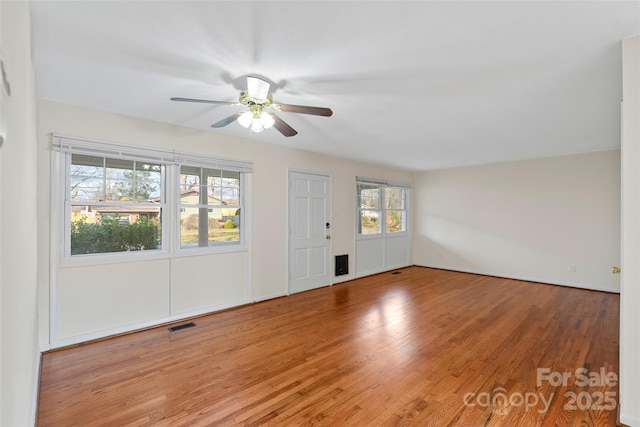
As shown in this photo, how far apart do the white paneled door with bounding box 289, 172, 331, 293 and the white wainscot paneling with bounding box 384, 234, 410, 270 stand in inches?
74.8

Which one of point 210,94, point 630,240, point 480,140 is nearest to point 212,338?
point 210,94

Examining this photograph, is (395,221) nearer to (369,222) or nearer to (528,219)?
(369,222)

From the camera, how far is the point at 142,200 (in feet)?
11.3

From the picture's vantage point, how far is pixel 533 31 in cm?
177

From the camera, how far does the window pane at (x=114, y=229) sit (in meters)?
3.06

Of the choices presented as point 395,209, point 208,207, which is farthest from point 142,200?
point 395,209

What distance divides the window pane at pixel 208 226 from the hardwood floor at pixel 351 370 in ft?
3.23

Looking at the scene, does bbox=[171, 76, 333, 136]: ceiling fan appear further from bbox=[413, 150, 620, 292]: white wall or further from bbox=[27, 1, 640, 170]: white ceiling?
bbox=[413, 150, 620, 292]: white wall

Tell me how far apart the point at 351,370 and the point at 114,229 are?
2.89 m

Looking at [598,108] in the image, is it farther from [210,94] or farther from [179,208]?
[179,208]

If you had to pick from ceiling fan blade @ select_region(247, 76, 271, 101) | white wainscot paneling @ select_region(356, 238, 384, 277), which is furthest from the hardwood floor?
ceiling fan blade @ select_region(247, 76, 271, 101)

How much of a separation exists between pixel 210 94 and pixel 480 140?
369 centimetres

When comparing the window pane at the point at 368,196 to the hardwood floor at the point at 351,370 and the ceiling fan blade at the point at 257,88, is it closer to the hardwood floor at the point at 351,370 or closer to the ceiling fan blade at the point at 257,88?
the hardwood floor at the point at 351,370

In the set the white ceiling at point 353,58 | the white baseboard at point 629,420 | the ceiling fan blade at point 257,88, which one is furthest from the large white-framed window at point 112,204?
the white baseboard at point 629,420
